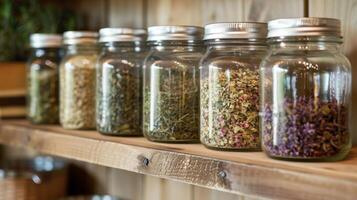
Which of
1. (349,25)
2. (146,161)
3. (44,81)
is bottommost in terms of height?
(146,161)

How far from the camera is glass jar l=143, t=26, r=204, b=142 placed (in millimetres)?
911

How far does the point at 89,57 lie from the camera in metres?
1.14

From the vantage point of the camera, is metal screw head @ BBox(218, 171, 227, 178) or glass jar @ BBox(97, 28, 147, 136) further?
glass jar @ BBox(97, 28, 147, 136)

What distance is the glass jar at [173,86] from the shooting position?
91 cm

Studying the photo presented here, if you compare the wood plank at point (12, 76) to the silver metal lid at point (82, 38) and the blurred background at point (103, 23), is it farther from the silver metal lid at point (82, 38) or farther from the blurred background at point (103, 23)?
the silver metal lid at point (82, 38)

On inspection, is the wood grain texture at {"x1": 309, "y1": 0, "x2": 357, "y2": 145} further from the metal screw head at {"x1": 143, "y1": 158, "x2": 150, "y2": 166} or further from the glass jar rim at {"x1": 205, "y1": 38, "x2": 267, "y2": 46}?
the metal screw head at {"x1": 143, "y1": 158, "x2": 150, "y2": 166}

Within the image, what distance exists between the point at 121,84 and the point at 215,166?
310 millimetres

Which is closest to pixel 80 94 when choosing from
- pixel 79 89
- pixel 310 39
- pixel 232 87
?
pixel 79 89

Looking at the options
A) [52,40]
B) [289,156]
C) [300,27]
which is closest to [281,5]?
[300,27]

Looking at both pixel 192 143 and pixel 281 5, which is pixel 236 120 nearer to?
pixel 192 143

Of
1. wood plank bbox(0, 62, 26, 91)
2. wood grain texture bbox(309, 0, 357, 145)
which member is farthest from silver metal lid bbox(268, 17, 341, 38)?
wood plank bbox(0, 62, 26, 91)

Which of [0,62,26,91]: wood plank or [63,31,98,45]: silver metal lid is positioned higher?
[63,31,98,45]: silver metal lid

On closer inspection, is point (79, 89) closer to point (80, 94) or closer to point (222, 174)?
point (80, 94)

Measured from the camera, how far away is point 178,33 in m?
0.94
